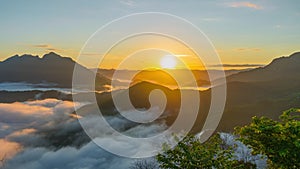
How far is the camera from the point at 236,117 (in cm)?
19800

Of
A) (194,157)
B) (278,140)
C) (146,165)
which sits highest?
(278,140)

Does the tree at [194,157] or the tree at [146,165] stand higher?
the tree at [194,157]

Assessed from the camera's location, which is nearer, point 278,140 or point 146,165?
point 278,140

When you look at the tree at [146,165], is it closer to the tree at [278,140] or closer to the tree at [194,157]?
the tree at [194,157]

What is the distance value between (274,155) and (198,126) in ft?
602

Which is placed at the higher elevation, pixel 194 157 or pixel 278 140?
pixel 278 140

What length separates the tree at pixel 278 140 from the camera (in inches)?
644

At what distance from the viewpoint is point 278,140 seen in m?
16.8

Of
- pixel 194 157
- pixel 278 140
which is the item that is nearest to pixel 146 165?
pixel 194 157

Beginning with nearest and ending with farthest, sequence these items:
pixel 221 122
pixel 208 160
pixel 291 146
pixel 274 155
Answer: pixel 291 146
pixel 274 155
pixel 208 160
pixel 221 122

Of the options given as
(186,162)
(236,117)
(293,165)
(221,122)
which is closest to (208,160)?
(186,162)

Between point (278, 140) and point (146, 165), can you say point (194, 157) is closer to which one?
point (278, 140)

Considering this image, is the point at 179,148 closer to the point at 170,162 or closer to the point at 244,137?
the point at 170,162

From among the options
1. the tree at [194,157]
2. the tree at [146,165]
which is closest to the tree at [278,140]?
the tree at [194,157]
